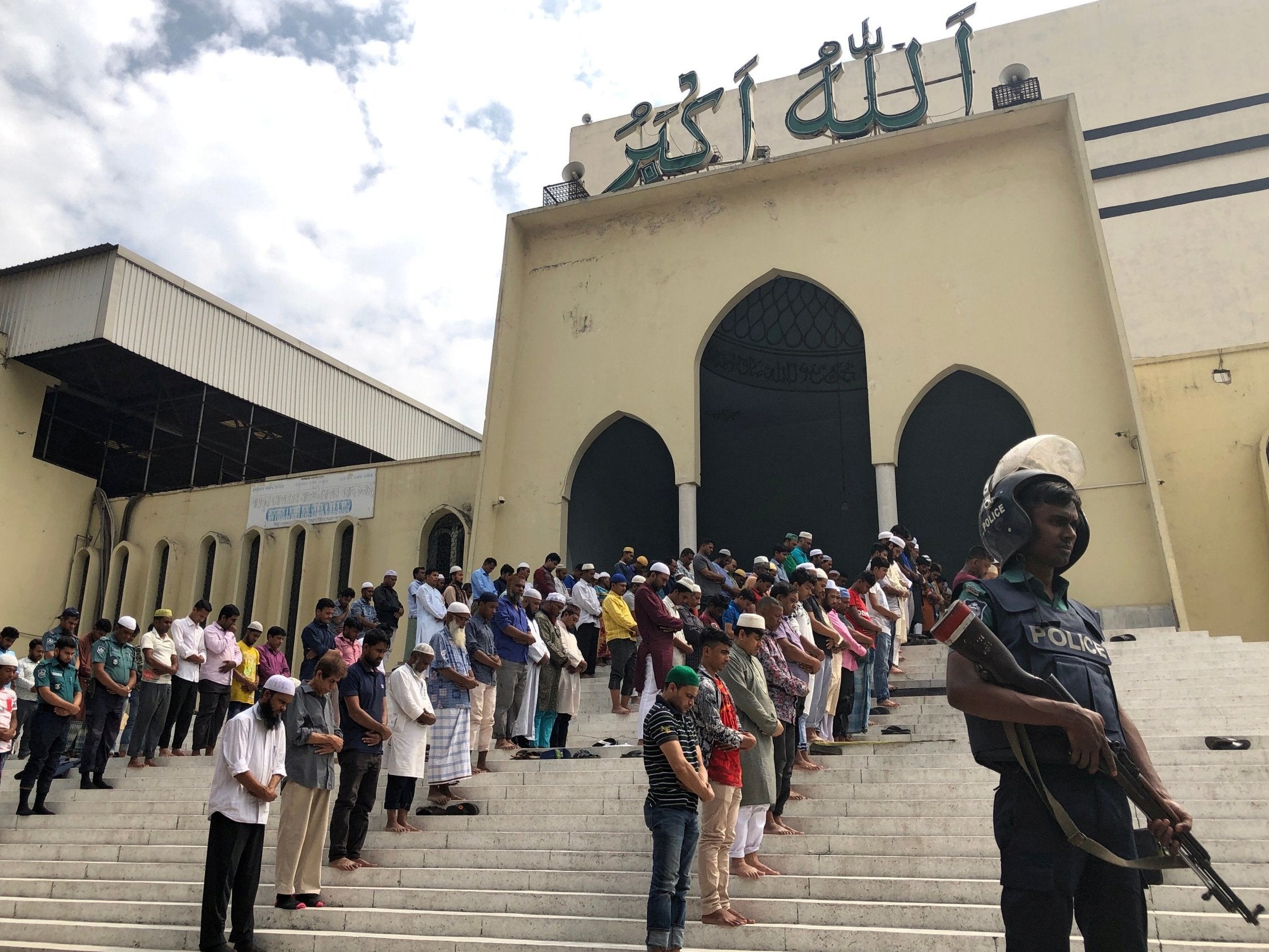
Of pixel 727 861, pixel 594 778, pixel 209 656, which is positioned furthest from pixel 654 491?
pixel 727 861

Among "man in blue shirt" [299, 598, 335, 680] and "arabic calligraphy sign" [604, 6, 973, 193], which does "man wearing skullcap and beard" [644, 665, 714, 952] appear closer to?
"man in blue shirt" [299, 598, 335, 680]

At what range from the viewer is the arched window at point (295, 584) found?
18.1 meters

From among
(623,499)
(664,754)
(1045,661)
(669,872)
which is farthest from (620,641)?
(623,499)

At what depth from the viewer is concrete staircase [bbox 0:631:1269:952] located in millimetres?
4844

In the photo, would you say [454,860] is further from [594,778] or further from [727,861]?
[727,861]

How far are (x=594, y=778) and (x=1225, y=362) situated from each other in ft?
39.8

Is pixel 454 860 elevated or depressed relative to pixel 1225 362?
depressed

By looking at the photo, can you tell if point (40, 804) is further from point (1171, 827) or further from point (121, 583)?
point (121, 583)

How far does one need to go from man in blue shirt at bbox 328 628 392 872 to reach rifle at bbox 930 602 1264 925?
4.58 meters

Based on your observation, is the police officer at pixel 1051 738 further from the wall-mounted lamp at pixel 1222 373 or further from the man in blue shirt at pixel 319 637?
the wall-mounted lamp at pixel 1222 373

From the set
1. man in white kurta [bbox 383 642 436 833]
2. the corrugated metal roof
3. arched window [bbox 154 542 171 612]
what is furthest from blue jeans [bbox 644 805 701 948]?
arched window [bbox 154 542 171 612]

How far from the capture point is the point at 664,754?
4.64 meters

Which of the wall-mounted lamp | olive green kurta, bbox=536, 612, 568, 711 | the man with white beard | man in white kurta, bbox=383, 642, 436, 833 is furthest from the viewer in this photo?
the wall-mounted lamp

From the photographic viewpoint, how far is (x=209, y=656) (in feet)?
30.4
